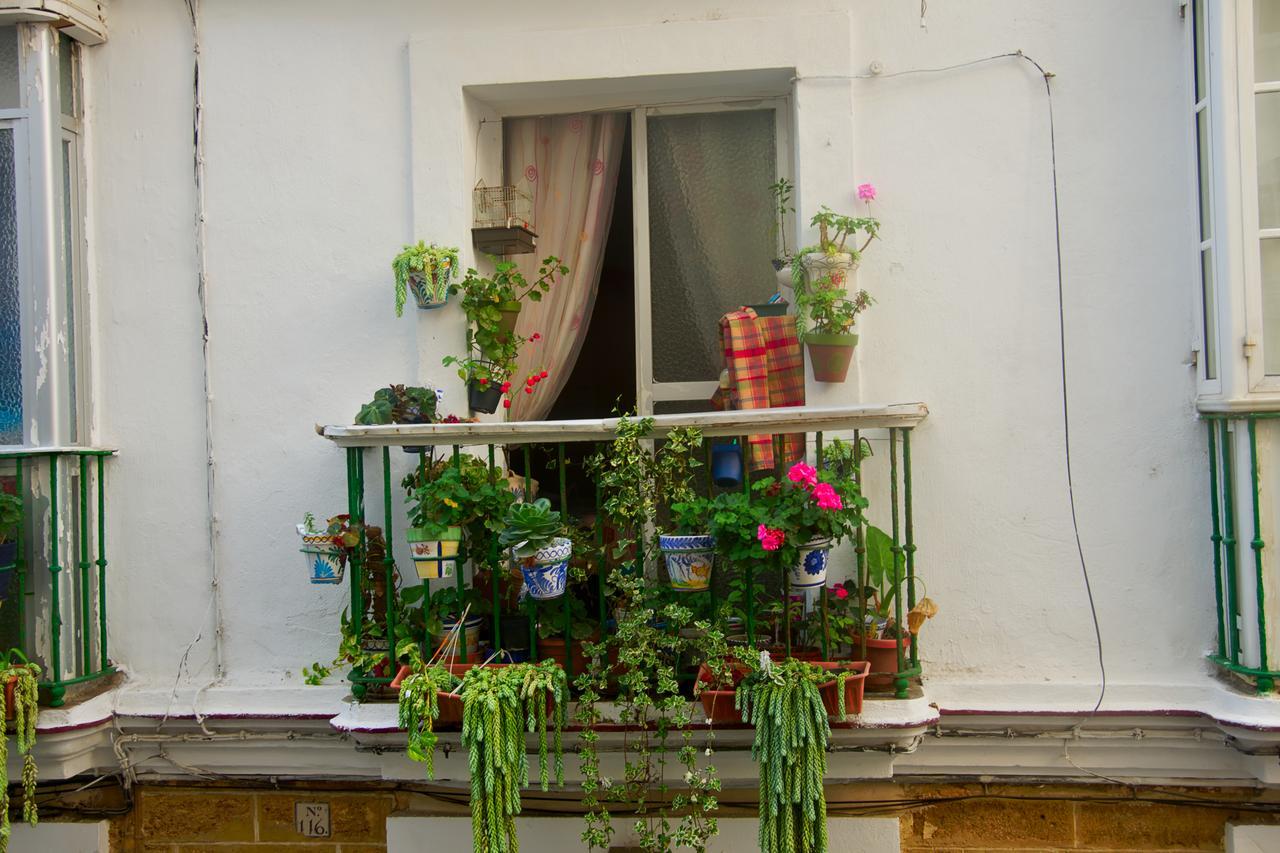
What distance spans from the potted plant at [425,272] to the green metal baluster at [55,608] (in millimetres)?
1519

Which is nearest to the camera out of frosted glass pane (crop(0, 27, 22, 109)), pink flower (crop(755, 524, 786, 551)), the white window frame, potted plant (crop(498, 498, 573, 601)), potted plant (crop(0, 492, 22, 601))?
pink flower (crop(755, 524, 786, 551))

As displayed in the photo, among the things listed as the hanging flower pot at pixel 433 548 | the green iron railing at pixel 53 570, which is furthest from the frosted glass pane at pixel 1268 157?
the green iron railing at pixel 53 570

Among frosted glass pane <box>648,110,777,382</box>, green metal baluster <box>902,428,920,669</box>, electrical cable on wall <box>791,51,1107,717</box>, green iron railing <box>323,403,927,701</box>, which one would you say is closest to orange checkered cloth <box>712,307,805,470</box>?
green iron railing <box>323,403,927,701</box>

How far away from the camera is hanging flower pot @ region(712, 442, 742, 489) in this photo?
14.0ft

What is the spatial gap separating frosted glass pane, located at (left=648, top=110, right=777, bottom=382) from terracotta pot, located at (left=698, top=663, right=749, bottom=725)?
4.28 ft

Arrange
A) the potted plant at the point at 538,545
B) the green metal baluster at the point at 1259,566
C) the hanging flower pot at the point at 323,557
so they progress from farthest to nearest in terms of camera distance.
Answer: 1. the hanging flower pot at the point at 323,557
2. the green metal baluster at the point at 1259,566
3. the potted plant at the point at 538,545

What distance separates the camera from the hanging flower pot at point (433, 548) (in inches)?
159

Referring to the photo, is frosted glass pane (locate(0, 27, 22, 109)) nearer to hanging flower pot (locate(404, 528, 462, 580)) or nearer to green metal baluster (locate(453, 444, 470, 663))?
green metal baluster (locate(453, 444, 470, 663))

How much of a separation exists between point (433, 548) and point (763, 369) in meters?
1.44

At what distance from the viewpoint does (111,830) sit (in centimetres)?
471

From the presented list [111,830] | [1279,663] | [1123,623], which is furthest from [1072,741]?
[111,830]

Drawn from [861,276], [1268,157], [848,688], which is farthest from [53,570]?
[1268,157]

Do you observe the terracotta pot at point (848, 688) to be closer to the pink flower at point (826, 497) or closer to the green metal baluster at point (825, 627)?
the green metal baluster at point (825, 627)

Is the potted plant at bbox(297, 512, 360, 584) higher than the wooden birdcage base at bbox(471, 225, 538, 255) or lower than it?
lower
